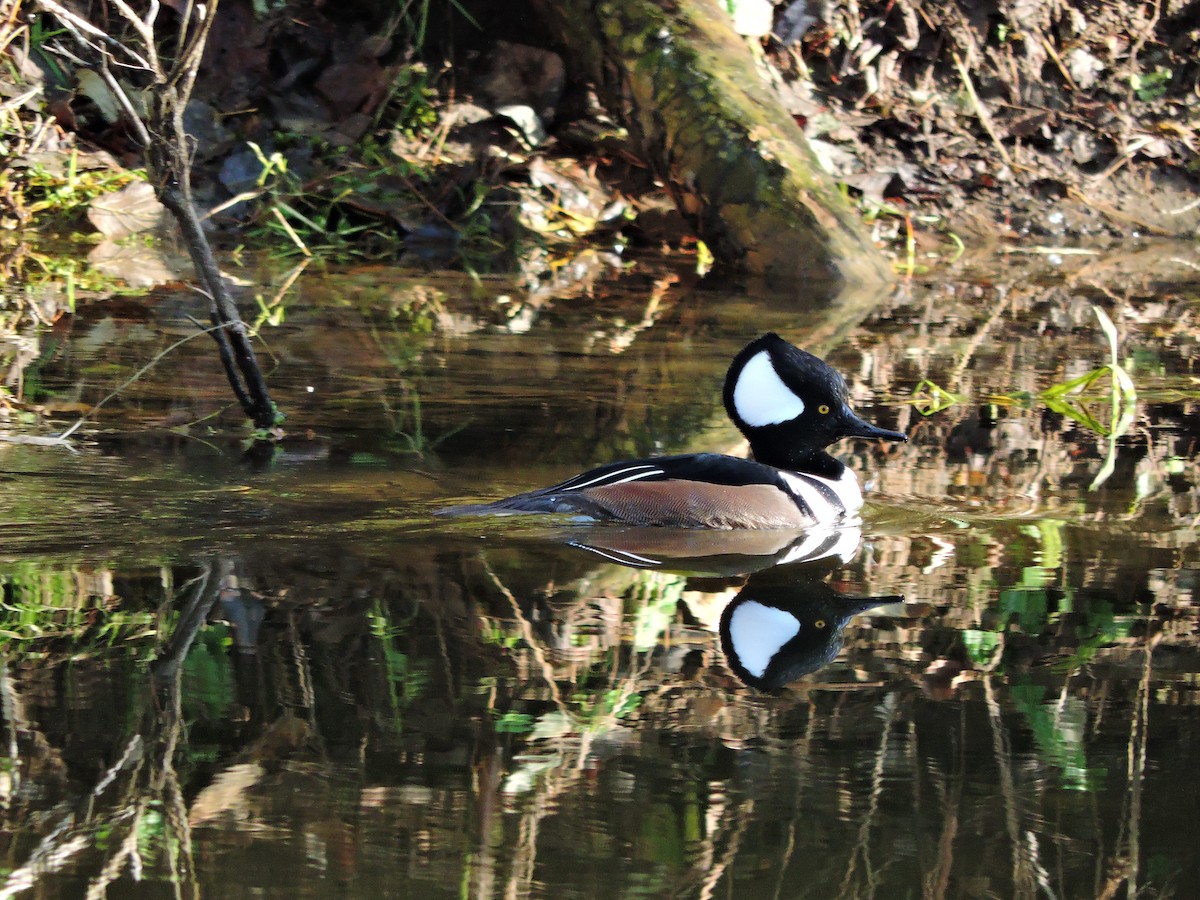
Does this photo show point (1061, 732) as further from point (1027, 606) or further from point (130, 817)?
point (130, 817)

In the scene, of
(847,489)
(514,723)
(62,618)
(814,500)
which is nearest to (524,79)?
(847,489)

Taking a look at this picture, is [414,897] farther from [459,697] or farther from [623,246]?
[623,246]

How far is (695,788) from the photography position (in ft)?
9.50

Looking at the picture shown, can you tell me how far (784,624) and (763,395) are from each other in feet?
5.19

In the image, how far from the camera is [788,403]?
536 centimetres

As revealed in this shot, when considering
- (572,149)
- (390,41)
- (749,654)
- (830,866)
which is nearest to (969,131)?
(572,149)

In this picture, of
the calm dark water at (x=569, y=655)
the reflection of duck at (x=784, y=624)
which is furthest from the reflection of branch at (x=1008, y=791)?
the reflection of duck at (x=784, y=624)

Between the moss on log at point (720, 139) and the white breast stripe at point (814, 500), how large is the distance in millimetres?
5038

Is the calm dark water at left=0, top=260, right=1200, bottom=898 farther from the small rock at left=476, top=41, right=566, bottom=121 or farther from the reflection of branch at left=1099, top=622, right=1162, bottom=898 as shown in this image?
the small rock at left=476, top=41, right=566, bottom=121

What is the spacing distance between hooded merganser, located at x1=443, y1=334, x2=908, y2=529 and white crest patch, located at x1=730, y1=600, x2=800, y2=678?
890 mm

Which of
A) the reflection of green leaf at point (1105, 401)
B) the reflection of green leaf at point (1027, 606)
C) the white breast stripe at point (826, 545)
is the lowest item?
the white breast stripe at point (826, 545)

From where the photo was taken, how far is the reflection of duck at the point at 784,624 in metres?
3.59

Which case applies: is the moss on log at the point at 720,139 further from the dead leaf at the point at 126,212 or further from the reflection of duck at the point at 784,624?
the reflection of duck at the point at 784,624

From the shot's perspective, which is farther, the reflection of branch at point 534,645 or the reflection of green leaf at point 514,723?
the reflection of branch at point 534,645
